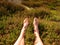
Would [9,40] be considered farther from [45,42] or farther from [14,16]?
[14,16]

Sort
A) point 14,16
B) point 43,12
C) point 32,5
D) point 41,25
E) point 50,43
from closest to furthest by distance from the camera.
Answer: point 50,43, point 41,25, point 14,16, point 43,12, point 32,5

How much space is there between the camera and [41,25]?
722cm

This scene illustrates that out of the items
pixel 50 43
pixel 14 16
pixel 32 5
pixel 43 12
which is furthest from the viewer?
pixel 32 5

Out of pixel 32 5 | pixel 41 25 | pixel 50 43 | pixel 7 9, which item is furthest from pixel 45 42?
pixel 32 5

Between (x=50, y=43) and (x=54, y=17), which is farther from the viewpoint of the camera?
(x=54, y=17)

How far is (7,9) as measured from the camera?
897cm

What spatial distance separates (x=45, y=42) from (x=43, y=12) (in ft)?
8.44

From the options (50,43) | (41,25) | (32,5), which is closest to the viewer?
(50,43)

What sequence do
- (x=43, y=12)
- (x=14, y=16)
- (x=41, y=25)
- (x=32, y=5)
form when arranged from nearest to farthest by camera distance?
(x=41, y=25) < (x=14, y=16) < (x=43, y=12) < (x=32, y=5)

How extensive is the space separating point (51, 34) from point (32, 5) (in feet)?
16.0

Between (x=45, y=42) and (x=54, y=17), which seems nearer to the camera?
(x=45, y=42)

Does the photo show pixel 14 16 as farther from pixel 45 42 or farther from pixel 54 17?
pixel 45 42

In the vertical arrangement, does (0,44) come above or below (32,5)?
above

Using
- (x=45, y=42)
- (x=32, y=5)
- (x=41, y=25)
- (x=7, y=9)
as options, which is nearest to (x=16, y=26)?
(x=41, y=25)
